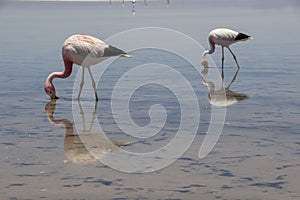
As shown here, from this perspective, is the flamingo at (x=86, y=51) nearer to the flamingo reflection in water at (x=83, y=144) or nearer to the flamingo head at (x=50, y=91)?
the flamingo head at (x=50, y=91)

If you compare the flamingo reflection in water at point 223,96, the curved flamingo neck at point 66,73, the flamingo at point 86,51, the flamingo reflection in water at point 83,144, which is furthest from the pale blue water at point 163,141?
the flamingo at point 86,51

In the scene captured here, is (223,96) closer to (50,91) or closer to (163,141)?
(50,91)

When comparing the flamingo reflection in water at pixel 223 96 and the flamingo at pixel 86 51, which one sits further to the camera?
the flamingo reflection in water at pixel 223 96

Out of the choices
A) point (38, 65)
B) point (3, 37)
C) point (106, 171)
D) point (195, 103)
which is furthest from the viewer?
point (3, 37)

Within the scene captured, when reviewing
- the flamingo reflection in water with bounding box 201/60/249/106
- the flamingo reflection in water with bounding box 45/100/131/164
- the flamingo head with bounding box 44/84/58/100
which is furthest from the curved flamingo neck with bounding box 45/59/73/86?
the flamingo reflection in water with bounding box 201/60/249/106

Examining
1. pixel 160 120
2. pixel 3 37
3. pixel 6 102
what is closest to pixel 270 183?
pixel 160 120

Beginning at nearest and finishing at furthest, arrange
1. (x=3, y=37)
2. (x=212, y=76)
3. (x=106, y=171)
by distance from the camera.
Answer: (x=106, y=171) → (x=212, y=76) → (x=3, y=37)

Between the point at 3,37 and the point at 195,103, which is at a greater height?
the point at 195,103

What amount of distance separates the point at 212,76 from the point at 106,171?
28.6 feet

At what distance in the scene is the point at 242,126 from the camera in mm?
10859

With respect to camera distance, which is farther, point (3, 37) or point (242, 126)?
point (3, 37)

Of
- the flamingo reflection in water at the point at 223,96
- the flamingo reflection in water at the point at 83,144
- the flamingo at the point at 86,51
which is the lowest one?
the flamingo reflection in water at the point at 223,96

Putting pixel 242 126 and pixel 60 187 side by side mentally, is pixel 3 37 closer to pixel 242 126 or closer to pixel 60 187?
pixel 242 126

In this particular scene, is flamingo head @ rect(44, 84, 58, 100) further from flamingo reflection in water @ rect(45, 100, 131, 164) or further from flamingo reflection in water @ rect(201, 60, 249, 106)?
flamingo reflection in water @ rect(201, 60, 249, 106)
